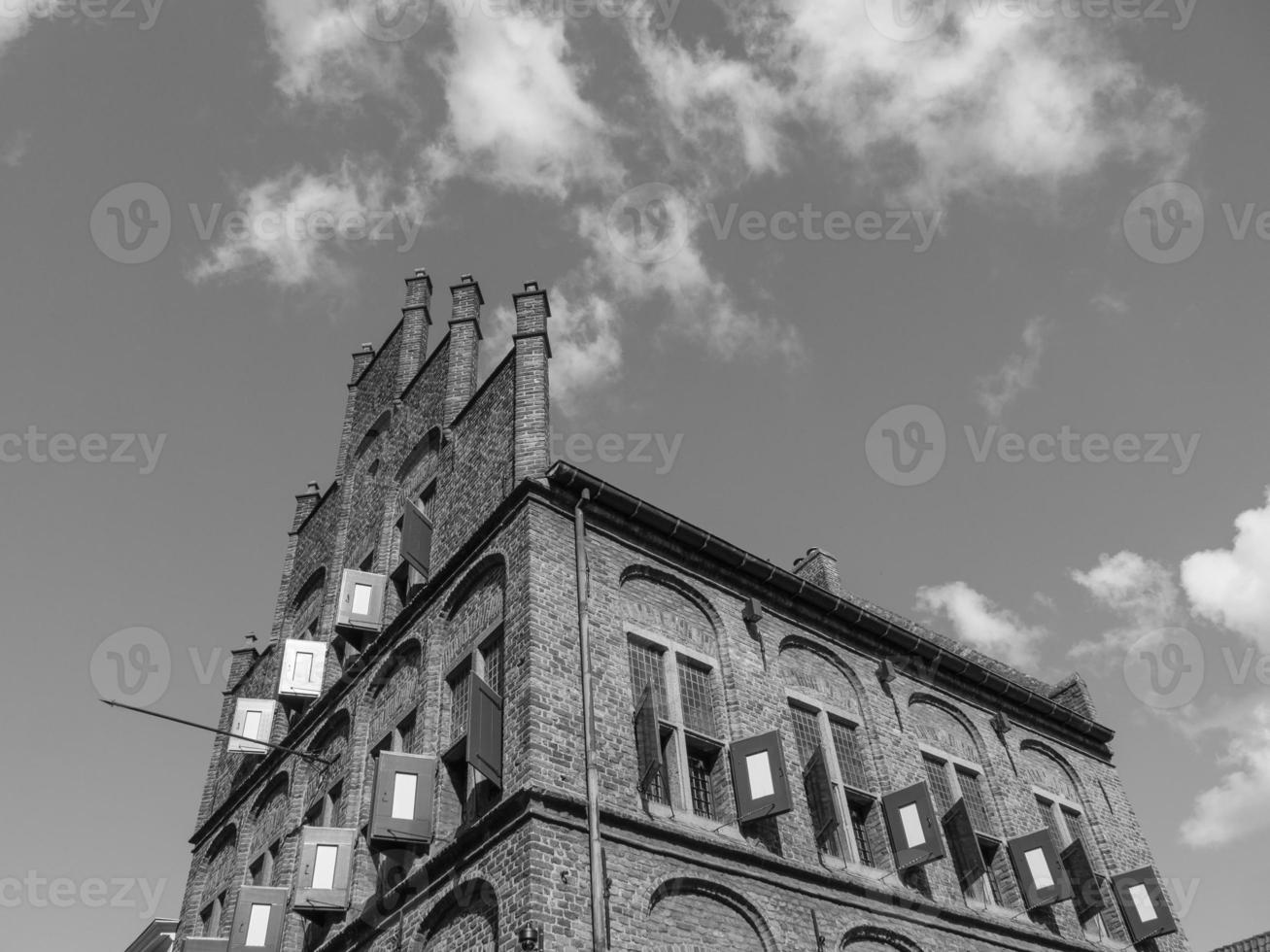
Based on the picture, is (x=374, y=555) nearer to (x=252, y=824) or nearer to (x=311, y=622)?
(x=311, y=622)

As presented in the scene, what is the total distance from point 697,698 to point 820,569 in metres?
9.30

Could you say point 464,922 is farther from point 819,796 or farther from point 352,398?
point 352,398

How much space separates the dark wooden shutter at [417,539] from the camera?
16.3m

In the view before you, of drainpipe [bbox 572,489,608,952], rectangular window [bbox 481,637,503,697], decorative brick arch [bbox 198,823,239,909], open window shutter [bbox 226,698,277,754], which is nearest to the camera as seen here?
drainpipe [bbox 572,489,608,952]

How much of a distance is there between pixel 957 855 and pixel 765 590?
5.02 m

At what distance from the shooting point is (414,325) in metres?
22.6

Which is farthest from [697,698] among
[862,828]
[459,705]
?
[862,828]

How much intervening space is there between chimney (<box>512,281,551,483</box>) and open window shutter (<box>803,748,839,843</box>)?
572 centimetres

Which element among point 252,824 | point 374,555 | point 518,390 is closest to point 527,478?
point 518,390

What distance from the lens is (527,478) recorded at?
1408cm

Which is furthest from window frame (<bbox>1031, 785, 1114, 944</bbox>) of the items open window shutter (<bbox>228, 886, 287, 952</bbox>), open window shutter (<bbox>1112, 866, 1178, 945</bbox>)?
open window shutter (<bbox>228, 886, 287, 952</bbox>)

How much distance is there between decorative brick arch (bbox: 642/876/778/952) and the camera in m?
11.3

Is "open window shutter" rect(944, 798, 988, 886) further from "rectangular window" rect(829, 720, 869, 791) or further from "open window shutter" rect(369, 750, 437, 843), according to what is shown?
"open window shutter" rect(369, 750, 437, 843)

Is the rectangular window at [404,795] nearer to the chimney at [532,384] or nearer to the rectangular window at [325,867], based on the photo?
the rectangular window at [325,867]
